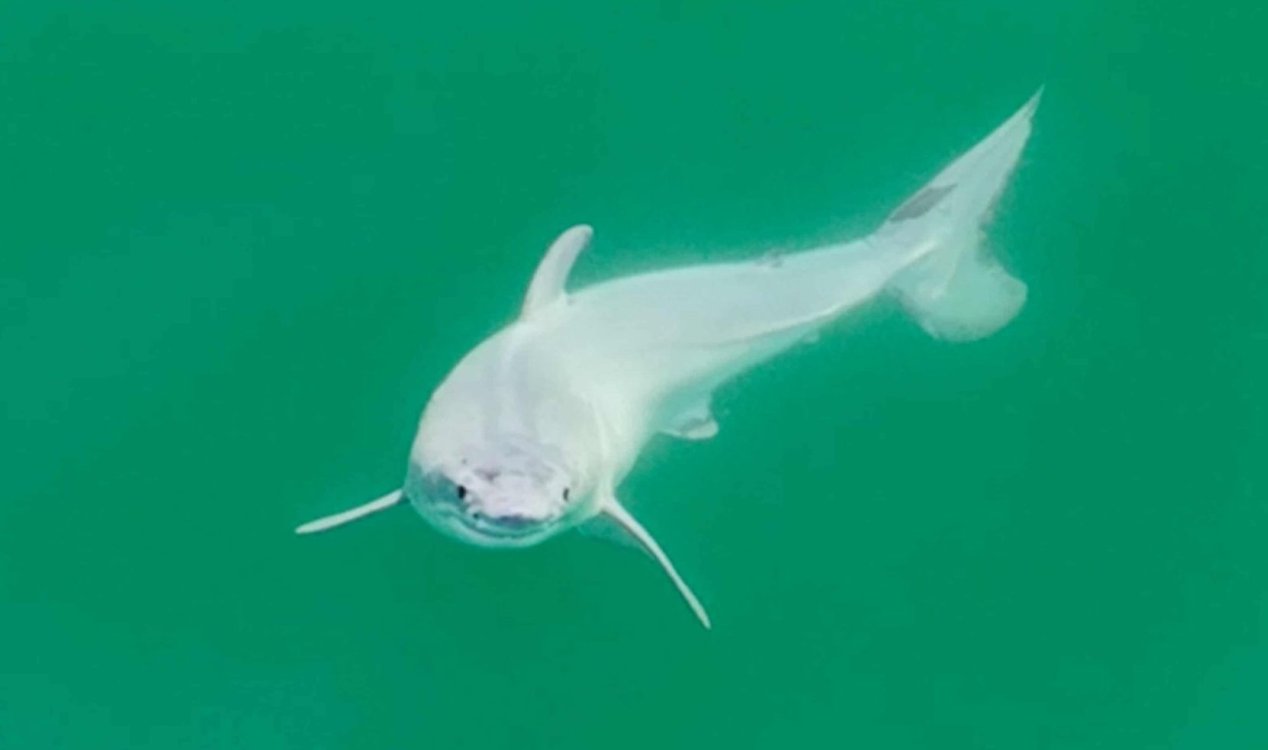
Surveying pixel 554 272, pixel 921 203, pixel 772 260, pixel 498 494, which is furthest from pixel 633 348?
pixel 921 203

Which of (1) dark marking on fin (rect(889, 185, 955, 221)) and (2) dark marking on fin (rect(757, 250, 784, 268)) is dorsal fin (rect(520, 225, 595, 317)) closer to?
(2) dark marking on fin (rect(757, 250, 784, 268))

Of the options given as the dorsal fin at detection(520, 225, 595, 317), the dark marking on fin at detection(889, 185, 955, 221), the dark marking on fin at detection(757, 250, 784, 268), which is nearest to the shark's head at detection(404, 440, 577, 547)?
the dorsal fin at detection(520, 225, 595, 317)

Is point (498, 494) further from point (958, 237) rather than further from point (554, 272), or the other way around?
point (958, 237)

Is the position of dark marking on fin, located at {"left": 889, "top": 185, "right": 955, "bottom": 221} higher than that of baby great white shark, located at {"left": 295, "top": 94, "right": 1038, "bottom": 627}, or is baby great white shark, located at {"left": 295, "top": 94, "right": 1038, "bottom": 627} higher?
dark marking on fin, located at {"left": 889, "top": 185, "right": 955, "bottom": 221}

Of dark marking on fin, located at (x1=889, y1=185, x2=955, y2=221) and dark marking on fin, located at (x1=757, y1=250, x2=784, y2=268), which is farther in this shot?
dark marking on fin, located at (x1=889, y1=185, x2=955, y2=221)

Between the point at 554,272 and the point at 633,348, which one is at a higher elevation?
the point at 554,272

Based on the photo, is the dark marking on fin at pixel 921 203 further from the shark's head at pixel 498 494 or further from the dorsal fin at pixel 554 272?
the shark's head at pixel 498 494
